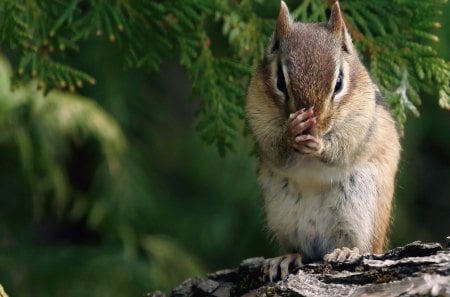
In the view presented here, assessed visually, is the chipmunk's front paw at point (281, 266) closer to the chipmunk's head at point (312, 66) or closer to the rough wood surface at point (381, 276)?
the rough wood surface at point (381, 276)

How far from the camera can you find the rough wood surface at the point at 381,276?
3158mm

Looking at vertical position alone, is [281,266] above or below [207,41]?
below

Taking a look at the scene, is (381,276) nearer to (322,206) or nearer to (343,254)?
(343,254)

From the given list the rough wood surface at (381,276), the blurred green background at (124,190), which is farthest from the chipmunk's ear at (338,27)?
the blurred green background at (124,190)

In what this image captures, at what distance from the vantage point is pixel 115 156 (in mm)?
5906

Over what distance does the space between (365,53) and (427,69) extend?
37 cm

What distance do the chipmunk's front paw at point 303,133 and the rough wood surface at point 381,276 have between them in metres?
0.48

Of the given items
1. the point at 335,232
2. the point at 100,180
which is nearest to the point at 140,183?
the point at 100,180

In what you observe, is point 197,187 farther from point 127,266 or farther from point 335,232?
point 335,232

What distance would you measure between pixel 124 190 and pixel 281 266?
2157 mm

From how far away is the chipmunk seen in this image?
3879mm

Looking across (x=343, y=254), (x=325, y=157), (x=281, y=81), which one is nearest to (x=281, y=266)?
(x=343, y=254)

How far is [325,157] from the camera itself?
13.0 ft

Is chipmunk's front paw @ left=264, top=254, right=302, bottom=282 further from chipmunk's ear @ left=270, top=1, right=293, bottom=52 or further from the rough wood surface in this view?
chipmunk's ear @ left=270, top=1, right=293, bottom=52
